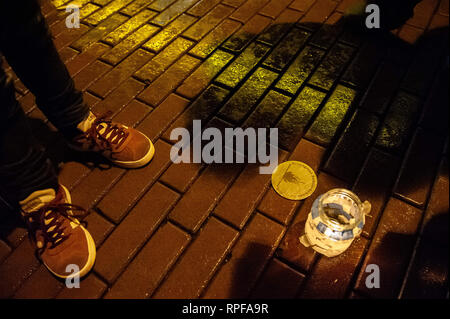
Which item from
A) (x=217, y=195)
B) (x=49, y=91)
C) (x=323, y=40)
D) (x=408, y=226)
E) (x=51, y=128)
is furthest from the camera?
(x=323, y=40)

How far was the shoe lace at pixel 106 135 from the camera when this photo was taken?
5.71 feet

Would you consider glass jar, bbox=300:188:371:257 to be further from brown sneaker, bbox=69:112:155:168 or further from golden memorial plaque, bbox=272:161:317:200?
brown sneaker, bbox=69:112:155:168

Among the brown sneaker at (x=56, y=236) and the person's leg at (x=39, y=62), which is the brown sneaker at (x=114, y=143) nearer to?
the person's leg at (x=39, y=62)

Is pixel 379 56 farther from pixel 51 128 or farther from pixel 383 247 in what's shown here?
Answer: pixel 51 128

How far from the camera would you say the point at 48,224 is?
1465 millimetres

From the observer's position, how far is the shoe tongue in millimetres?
1421

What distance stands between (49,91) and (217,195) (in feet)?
3.67

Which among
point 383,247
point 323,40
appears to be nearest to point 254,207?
point 383,247

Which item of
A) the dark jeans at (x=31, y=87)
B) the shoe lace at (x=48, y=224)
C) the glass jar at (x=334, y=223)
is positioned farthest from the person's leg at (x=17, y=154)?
the glass jar at (x=334, y=223)

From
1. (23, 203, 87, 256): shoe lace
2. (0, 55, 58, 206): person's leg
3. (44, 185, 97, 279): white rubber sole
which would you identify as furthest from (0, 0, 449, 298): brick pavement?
(0, 55, 58, 206): person's leg

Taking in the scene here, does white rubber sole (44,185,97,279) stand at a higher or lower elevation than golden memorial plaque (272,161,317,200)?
lower

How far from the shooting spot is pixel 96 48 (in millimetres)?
2582

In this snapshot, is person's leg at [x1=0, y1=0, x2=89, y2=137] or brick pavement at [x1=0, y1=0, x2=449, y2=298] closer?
person's leg at [x1=0, y1=0, x2=89, y2=137]

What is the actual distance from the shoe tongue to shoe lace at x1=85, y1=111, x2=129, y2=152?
406mm
